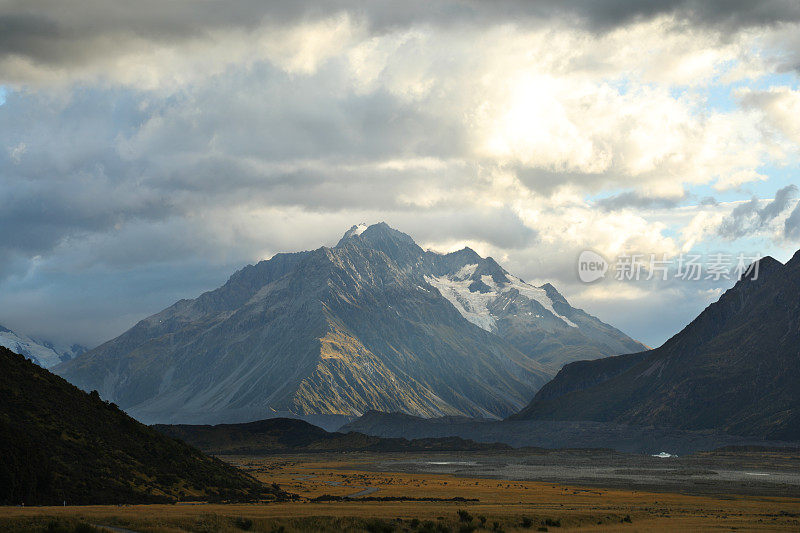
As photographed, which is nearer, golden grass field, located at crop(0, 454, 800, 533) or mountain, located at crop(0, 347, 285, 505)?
golden grass field, located at crop(0, 454, 800, 533)

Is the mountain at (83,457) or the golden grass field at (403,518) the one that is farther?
the mountain at (83,457)

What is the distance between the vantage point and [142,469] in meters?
115

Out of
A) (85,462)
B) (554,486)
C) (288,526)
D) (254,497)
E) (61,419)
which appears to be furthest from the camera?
(554,486)

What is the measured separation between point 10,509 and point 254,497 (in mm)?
53835

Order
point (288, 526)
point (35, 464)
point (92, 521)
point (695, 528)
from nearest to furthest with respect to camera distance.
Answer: point (92, 521)
point (288, 526)
point (695, 528)
point (35, 464)

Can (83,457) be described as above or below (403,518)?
above

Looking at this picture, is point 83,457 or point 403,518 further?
point 83,457

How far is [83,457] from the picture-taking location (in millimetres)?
107000

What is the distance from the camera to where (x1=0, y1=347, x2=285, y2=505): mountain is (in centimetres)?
9375

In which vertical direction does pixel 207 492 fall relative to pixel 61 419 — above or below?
below

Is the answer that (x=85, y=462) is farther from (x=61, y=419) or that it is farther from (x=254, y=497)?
(x=254, y=497)

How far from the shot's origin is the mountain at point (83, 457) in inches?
3691

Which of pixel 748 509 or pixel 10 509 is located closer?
pixel 10 509

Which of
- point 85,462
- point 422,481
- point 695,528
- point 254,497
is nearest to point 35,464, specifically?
point 85,462
